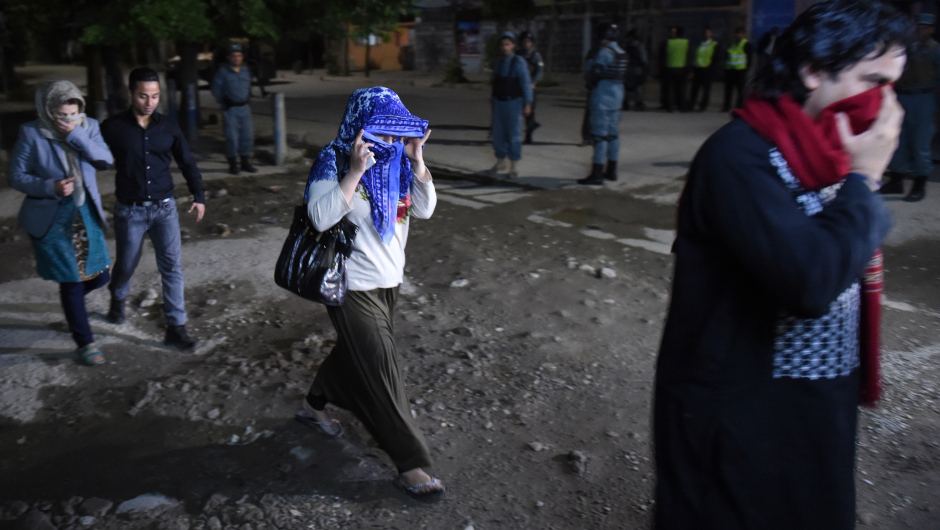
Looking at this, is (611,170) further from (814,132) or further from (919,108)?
(814,132)

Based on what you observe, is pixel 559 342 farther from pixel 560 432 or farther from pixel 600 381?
pixel 560 432

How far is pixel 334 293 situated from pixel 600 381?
2.08m

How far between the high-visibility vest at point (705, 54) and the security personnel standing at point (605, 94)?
733 centimetres

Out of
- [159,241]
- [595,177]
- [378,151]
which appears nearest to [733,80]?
[595,177]

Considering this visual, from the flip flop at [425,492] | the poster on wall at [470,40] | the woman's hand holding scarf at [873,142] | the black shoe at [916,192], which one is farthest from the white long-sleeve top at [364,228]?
the poster on wall at [470,40]

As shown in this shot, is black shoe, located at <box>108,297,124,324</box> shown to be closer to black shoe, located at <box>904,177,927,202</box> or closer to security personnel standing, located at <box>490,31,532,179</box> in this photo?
security personnel standing, located at <box>490,31,532,179</box>

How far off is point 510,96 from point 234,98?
3.65 meters

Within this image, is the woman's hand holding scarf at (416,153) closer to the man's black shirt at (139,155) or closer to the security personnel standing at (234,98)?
the man's black shirt at (139,155)

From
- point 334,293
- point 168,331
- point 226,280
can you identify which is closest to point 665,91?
point 226,280

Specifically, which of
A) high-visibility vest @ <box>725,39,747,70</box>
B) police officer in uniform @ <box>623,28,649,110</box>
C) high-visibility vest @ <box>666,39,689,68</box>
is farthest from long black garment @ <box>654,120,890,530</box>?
high-visibility vest @ <box>666,39,689,68</box>

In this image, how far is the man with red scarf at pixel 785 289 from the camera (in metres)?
1.50

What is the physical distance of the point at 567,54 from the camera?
28031 mm

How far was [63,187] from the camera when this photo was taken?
4516mm

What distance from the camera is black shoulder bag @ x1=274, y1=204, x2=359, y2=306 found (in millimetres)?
3191
